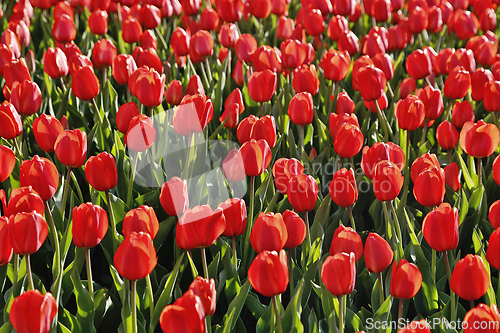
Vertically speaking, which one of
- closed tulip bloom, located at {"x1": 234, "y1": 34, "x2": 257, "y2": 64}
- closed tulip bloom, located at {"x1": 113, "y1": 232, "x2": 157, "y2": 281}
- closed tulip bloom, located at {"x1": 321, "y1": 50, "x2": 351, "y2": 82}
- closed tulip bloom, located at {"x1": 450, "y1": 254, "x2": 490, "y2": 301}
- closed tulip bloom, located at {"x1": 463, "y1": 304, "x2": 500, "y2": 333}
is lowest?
closed tulip bloom, located at {"x1": 234, "y1": 34, "x2": 257, "y2": 64}

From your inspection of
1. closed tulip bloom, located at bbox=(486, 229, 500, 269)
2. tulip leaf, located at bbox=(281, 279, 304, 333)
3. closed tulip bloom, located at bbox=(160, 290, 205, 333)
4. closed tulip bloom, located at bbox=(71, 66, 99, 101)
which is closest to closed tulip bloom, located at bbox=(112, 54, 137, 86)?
closed tulip bloom, located at bbox=(71, 66, 99, 101)

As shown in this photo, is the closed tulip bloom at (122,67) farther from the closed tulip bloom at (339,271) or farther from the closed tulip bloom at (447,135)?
the closed tulip bloom at (339,271)

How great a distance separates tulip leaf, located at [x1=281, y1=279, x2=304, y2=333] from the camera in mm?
1179

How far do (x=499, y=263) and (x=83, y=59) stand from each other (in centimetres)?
183

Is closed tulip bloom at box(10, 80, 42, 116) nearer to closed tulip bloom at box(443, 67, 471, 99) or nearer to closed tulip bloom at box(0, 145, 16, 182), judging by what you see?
closed tulip bloom at box(0, 145, 16, 182)

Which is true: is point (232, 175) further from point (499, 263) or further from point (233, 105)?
point (499, 263)

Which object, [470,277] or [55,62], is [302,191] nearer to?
[470,277]

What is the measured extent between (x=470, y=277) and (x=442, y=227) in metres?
0.15

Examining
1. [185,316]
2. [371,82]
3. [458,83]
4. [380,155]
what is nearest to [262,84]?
[371,82]

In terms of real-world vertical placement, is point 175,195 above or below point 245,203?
above

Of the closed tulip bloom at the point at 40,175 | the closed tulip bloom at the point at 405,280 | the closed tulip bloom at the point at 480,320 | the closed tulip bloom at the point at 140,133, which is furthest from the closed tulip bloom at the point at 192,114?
the closed tulip bloom at the point at 480,320

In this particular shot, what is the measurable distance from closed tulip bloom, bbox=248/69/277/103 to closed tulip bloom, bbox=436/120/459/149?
654mm

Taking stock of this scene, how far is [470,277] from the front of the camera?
1.10m

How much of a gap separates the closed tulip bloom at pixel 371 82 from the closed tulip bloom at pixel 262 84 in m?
0.34
